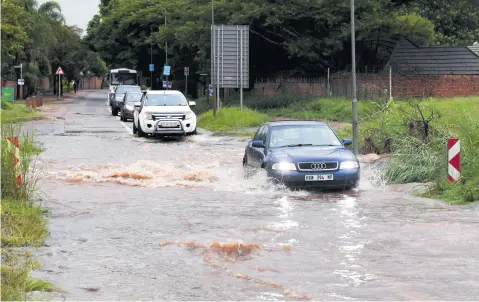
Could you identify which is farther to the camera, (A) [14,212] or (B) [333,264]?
(A) [14,212]

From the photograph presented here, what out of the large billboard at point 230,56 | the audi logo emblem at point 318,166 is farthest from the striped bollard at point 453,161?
the large billboard at point 230,56

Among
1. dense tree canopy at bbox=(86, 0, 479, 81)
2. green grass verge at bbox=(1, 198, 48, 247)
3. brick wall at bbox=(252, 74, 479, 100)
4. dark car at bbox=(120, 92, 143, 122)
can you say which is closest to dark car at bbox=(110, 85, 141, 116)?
dense tree canopy at bbox=(86, 0, 479, 81)

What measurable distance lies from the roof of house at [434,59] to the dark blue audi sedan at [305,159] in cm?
3162

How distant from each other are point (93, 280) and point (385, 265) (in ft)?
10.2

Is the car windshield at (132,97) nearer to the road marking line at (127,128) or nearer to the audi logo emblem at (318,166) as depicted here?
the road marking line at (127,128)

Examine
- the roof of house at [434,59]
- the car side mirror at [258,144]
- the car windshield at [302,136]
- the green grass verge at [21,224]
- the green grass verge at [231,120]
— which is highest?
the roof of house at [434,59]

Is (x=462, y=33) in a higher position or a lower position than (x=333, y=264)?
higher

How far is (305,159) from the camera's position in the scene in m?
16.7

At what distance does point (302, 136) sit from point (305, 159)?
61.5 inches

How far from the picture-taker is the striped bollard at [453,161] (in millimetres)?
16172

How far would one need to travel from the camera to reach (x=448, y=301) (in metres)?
8.24

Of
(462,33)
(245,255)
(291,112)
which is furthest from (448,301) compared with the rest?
(462,33)

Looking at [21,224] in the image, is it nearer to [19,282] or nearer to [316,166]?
[19,282]

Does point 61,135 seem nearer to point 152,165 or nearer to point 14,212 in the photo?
point 152,165
